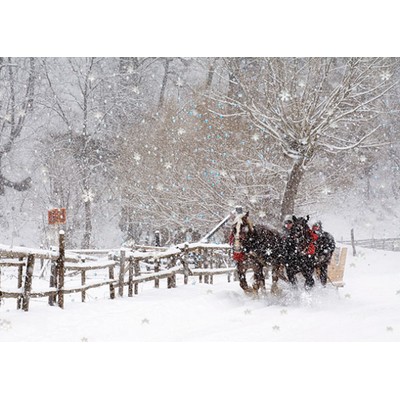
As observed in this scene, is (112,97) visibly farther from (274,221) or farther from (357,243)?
(357,243)

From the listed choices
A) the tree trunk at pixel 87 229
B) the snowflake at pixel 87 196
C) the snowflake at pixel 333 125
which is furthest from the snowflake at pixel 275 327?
the snowflake at pixel 87 196

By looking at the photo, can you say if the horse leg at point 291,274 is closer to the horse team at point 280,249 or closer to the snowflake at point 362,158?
the horse team at point 280,249

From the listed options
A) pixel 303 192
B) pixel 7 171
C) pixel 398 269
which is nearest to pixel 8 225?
pixel 7 171

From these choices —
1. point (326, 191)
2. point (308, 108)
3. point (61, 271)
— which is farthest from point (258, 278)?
point (308, 108)

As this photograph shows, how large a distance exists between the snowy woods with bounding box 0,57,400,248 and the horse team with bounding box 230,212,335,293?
1.73 metres

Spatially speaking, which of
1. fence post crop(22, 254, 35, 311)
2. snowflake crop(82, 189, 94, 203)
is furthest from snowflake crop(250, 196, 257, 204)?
fence post crop(22, 254, 35, 311)

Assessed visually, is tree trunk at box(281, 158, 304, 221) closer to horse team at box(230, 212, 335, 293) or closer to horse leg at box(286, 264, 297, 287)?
horse team at box(230, 212, 335, 293)

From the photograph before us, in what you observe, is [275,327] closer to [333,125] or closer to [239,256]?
[239,256]

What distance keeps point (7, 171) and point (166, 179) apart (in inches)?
162

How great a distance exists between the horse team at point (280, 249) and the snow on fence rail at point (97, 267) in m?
2.19

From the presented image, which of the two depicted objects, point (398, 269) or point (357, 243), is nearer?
point (398, 269)

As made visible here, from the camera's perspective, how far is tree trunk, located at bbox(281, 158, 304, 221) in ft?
35.8

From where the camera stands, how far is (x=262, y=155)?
11.7 m

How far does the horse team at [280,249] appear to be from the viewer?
28.0 ft
